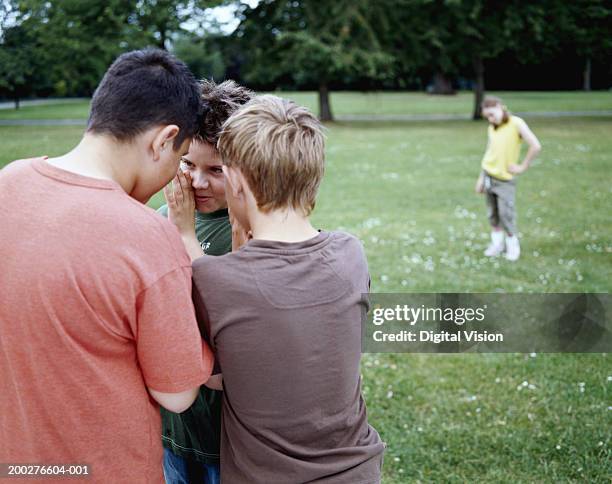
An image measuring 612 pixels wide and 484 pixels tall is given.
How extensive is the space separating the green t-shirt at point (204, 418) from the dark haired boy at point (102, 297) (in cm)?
46

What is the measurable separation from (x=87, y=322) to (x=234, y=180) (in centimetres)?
55

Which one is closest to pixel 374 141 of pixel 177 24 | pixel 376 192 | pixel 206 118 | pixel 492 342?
pixel 177 24

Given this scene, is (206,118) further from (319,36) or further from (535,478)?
(319,36)

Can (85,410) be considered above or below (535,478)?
above

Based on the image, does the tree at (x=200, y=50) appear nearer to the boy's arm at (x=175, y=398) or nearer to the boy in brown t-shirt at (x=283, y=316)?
the boy in brown t-shirt at (x=283, y=316)

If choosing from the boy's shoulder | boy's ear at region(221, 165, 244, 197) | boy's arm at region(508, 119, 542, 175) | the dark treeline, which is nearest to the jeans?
the boy's shoulder

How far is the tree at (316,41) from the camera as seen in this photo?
29.1 m

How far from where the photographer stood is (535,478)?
3.91m

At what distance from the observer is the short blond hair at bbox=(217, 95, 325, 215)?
5.66 feet

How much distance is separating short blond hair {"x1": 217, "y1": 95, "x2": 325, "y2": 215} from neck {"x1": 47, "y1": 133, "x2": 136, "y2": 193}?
27 cm

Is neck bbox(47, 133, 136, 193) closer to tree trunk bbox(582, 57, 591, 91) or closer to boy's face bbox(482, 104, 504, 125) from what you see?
boy's face bbox(482, 104, 504, 125)

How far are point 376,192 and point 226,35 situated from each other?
2046 centimetres

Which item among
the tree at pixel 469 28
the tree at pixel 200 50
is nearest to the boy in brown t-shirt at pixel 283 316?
the tree at pixel 200 50

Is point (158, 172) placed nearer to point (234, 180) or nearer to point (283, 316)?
point (234, 180)
